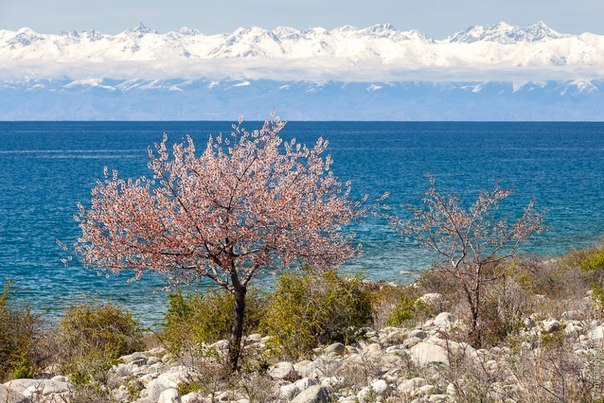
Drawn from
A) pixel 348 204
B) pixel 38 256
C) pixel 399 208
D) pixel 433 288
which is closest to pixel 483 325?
pixel 348 204

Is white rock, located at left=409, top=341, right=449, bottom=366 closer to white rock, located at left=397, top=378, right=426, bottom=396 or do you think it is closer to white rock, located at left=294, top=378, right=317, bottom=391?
white rock, located at left=397, top=378, right=426, bottom=396

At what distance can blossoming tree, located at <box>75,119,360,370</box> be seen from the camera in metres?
16.9

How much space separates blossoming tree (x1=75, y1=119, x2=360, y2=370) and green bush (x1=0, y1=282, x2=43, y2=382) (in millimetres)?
3680

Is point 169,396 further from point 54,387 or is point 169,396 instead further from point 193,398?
point 54,387

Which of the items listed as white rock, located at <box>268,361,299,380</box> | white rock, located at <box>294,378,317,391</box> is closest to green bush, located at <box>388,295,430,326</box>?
white rock, located at <box>268,361,299,380</box>

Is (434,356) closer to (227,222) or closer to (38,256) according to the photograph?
(227,222)

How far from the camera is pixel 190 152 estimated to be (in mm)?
17172

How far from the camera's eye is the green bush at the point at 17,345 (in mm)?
19031

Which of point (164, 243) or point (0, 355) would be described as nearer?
point (164, 243)

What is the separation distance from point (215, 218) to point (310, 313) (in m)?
4.12

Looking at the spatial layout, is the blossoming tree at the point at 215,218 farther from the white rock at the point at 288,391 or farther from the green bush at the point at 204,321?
the white rock at the point at 288,391

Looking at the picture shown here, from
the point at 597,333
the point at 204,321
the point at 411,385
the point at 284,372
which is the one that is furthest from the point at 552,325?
the point at 204,321

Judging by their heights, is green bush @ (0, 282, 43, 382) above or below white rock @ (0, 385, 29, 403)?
below

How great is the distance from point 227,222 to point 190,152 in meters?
1.73
